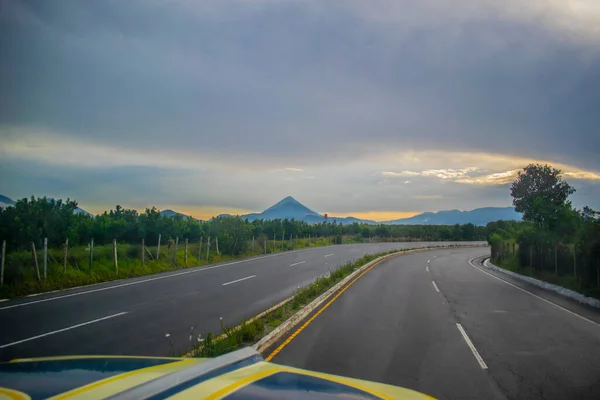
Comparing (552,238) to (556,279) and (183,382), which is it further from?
(183,382)

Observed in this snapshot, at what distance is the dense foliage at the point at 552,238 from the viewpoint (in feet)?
57.4

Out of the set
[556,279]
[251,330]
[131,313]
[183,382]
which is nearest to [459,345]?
[251,330]

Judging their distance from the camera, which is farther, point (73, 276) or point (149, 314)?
point (73, 276)

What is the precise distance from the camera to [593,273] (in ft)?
56.4

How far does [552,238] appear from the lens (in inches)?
928

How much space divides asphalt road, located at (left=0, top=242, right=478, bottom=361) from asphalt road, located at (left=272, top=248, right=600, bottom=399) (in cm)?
289

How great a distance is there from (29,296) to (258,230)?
47981 mm

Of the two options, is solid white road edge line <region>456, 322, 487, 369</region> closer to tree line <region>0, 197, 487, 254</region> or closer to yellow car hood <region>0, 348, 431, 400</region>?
yellow car hood <region>0, 348, 431, 400</region>

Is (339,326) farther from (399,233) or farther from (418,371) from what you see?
(399,233)

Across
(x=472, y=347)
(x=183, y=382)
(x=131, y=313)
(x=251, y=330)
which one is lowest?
(x=131, y=313)

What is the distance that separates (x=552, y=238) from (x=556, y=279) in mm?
3659

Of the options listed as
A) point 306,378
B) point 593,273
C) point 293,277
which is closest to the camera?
point 306,378

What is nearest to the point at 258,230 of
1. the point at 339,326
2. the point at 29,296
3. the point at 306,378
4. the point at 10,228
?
the point at 10,228

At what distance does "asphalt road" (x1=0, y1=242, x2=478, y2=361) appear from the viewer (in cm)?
908
